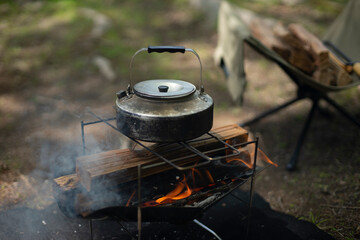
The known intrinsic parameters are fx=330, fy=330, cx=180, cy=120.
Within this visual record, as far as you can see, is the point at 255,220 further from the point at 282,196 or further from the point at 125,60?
the point at 125,60

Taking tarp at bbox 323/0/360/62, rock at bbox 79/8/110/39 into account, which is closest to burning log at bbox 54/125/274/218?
tarp at bbox 323/0/360/62

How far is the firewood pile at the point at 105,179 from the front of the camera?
1.94m

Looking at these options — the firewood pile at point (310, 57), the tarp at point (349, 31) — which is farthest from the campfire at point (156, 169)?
the tarp at point (349, 31)

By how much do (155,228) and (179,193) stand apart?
0.61 meters

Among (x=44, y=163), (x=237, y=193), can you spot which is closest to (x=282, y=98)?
(x=237, y=193)

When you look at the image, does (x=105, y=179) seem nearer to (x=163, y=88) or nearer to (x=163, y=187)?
(x=163, y=187)

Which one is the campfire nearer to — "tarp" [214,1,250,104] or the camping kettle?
the camping kettle

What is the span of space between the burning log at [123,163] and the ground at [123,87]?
0.39 meters

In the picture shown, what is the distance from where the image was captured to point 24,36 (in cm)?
708

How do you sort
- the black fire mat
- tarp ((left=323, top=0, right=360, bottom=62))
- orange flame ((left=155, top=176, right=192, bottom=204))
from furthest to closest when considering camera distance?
tarp ((left=323, top=0, right=360, bottom=62)) < the black fire mat < orange flame ((left=155, top=176, right=192, bottom=204))

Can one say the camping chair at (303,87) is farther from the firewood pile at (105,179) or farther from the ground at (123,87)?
the firewood pile at (105,179)

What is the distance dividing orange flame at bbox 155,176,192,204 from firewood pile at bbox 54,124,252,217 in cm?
14

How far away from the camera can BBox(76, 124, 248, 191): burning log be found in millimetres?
1967

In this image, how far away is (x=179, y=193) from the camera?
215 centimetres
